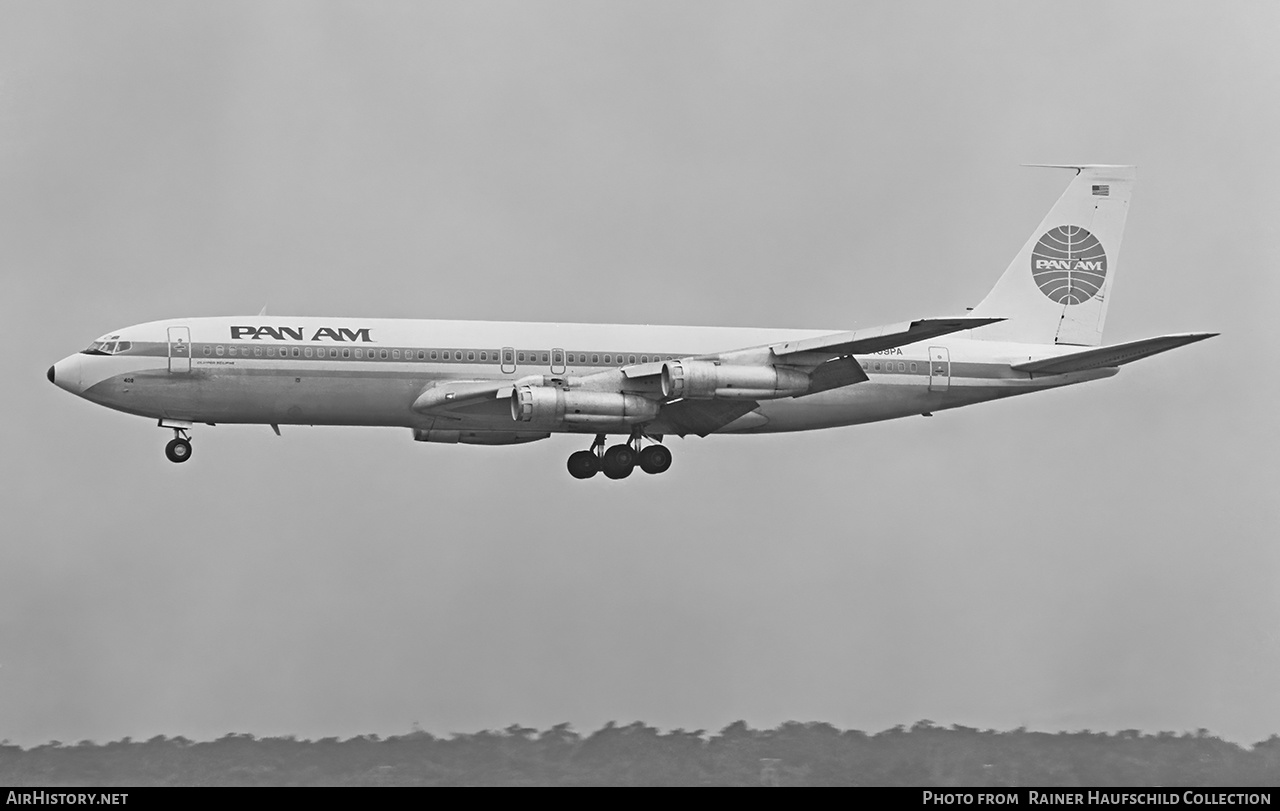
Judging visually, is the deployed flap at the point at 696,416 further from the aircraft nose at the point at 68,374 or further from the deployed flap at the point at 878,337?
the aircraft nose at the point at 68,374

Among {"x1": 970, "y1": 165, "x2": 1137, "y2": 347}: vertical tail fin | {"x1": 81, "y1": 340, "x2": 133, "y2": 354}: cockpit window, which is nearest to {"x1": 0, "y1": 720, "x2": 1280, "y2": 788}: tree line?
{"x1": 81, "y1": 340, "x2": 133, "y2": 354}: cockpit window

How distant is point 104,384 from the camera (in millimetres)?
54250

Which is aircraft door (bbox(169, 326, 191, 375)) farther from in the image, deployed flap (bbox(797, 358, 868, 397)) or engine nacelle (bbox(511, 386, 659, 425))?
deployed flap (bbox(797, 358, 868, 397))

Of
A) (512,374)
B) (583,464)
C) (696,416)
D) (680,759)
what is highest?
(512,374)

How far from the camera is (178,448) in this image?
183 ft

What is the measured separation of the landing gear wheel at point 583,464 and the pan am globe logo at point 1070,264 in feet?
48.1

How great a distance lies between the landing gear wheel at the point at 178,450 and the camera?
5572cm

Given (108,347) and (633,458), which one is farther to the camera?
(633,458)

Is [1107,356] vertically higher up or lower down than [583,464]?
higher up

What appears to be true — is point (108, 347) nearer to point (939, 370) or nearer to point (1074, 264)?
point (939, 370)

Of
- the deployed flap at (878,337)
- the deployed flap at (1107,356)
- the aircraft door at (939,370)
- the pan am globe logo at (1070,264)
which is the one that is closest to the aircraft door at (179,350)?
the deployed flap at (878,337)

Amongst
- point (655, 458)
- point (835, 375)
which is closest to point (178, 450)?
point (655, 458)

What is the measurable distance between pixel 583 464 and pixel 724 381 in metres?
6.17
